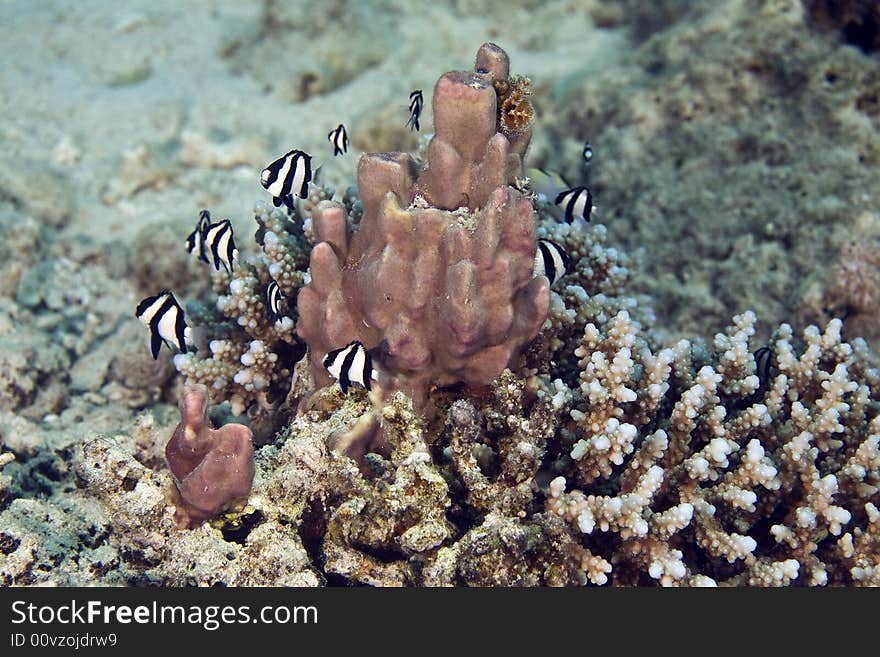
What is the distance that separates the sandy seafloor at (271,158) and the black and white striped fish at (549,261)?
131cm

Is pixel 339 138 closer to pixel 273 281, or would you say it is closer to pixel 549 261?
pixel 273 281

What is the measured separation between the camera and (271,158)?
25.8ft

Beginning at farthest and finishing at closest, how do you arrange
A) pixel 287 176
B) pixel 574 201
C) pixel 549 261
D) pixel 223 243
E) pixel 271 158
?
pixel 271 158
pixel 574 201
pixel 223 243
pixel 287 176
pixel 549 261

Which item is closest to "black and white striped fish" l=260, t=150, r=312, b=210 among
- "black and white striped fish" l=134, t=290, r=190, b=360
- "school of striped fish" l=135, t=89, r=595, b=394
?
"school of striped fish" l=135, t=89, r=595, b=394

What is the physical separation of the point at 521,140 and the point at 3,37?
33.6 ft

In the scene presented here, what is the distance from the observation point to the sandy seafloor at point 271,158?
4.49 m

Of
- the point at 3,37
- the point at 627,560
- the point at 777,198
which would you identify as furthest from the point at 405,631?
the point at 3,37

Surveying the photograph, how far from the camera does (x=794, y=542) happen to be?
329 centimetres

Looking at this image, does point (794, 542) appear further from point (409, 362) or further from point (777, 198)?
point (777, 198)

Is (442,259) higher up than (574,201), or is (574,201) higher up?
(442,259)

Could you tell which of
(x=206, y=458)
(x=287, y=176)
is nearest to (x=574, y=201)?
(x=287, y=176)

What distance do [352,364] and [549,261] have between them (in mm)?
1291

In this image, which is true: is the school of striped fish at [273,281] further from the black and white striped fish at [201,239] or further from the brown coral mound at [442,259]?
the brown coral mound at [442,259]

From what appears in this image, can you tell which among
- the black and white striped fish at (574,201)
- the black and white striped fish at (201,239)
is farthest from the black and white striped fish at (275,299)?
the black and white striped fish at (574,201)
